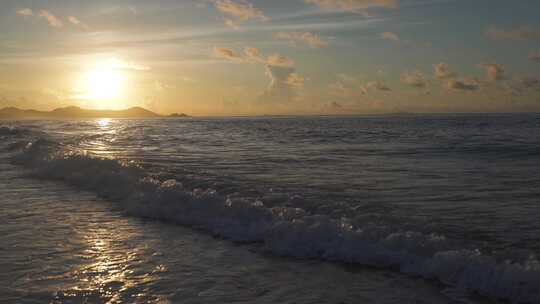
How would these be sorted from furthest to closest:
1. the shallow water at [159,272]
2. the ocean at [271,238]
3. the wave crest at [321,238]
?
the wave crest at [321,238], the ocean at [271,238], the shallow water at [159,272]

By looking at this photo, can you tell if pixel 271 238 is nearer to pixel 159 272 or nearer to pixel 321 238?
pixel 321 238

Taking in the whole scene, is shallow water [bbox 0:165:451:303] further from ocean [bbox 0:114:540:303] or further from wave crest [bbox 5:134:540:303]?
wave crest [bbox 5:134:540:303]

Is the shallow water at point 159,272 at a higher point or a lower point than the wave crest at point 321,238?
lower

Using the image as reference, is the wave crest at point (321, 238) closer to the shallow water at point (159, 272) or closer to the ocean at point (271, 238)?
the ocean at point (271, 238)

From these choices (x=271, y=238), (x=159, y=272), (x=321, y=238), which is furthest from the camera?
(x=271, y=238)

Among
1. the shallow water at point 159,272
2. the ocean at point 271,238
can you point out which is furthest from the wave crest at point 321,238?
the shallow water at point 159,272

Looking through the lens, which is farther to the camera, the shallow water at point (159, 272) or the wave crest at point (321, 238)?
the wave crest at point (321, 238)

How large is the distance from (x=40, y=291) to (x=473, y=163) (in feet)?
64.8

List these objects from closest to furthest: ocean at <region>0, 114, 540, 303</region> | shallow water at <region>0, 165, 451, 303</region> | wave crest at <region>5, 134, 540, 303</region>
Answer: shallow water at <region>0, 165, 451, 303</region> → ocean at <region>0, 114, 540, 303</region> → wave crest at <region>5, 134, 540, 303</region>

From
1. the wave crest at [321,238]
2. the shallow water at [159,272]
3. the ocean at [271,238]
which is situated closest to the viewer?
the shallow water at [159,272]

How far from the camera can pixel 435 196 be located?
13.0 m

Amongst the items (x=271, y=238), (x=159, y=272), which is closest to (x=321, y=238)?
(x=271, y=238)

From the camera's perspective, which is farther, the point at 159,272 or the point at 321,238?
the point at 321,238

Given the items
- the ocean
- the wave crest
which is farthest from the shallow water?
the wave crest
